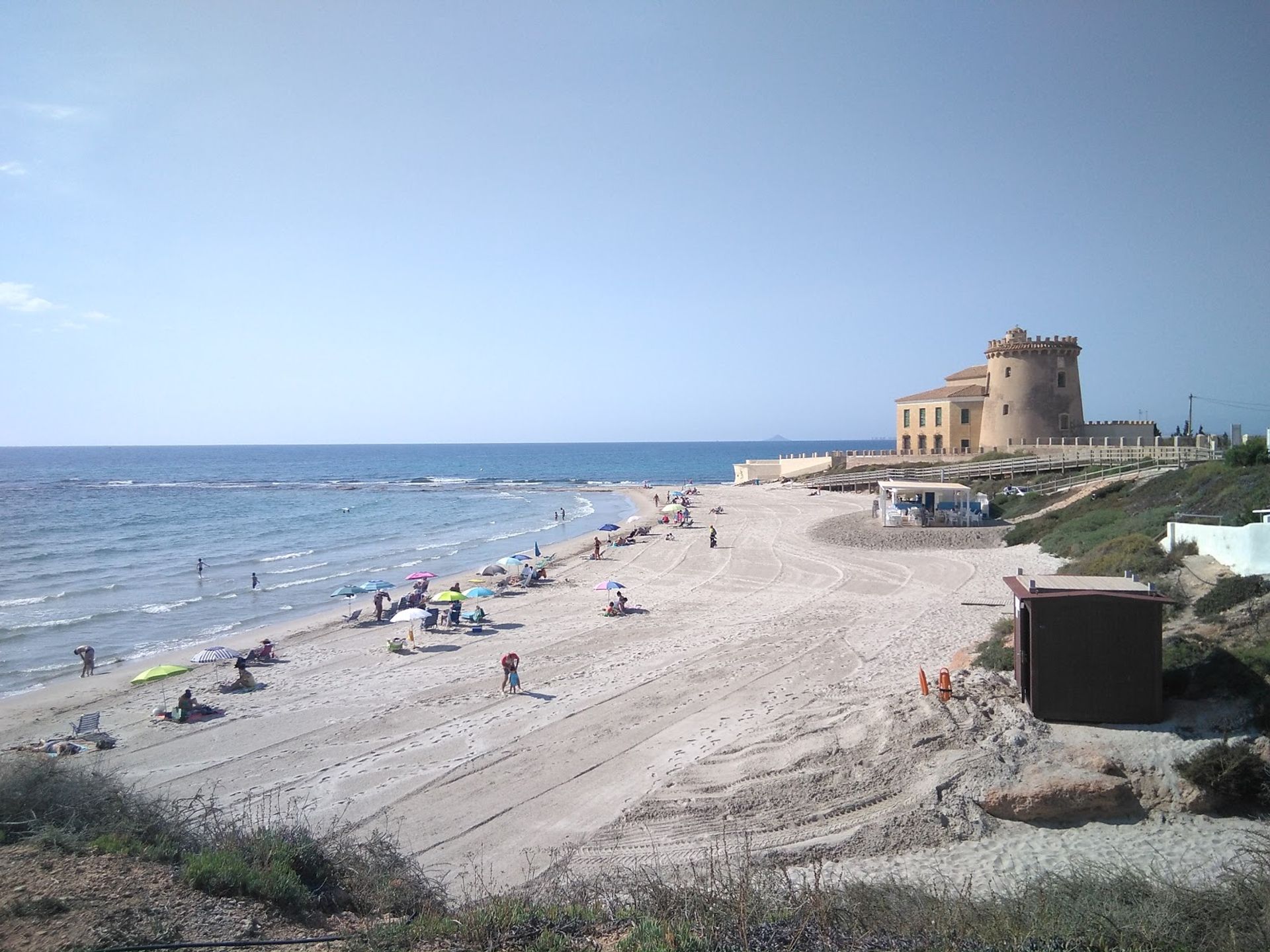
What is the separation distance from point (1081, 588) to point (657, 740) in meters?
6.02

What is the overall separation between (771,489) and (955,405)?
1365 centimetres

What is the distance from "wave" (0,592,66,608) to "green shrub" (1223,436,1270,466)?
117 feet

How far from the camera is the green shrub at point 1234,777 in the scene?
782cm

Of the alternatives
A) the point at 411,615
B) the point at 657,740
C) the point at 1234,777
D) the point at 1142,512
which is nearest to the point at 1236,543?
the point at 1234,777

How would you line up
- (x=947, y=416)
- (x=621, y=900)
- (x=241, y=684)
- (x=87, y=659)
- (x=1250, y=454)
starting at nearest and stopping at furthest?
(x=621, y=900) → (x=241, y=684) → (x=87, y=659) → (x=1250, y=454) → (x=947, y=416)

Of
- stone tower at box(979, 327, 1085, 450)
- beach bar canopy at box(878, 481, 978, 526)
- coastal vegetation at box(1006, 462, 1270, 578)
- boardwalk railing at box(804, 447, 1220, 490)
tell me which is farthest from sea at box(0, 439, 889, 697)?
stone tower at box(979, 327, 1085, 450)

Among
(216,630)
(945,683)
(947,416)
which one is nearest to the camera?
(945,683)

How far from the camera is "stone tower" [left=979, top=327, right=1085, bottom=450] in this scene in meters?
44.8

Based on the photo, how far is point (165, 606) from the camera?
2411 centimetres

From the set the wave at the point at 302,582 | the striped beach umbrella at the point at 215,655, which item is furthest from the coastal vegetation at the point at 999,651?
the wave at the point at 302,582

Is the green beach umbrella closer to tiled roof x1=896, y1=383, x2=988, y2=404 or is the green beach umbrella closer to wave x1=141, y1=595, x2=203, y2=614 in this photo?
wave x1=141, y1=595, x2=203, y2=614

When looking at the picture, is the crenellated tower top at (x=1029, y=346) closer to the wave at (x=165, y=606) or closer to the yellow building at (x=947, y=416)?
the yellow building at (x=947, y=416)

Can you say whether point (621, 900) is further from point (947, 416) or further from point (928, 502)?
point (947, 416)

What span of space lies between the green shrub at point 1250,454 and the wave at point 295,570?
103 ft
